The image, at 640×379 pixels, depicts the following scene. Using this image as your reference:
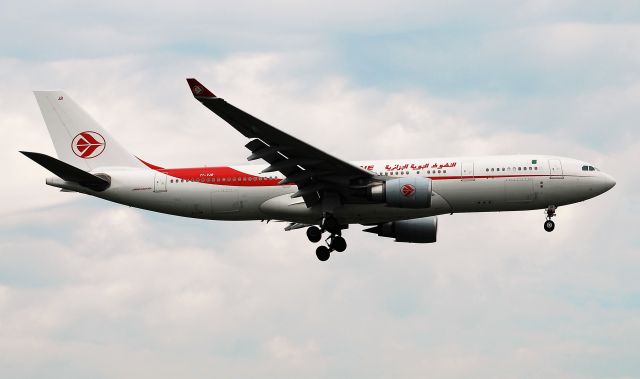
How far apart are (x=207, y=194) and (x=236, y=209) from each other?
1.52 metres

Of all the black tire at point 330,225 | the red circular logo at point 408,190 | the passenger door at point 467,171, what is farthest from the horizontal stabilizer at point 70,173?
the passenger door at point 467,171

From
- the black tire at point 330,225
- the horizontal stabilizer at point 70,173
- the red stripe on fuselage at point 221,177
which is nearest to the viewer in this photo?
the horizontal stabilizer at point 70,173

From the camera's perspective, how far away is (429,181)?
46.1 metres

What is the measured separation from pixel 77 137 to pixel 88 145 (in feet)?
2.67

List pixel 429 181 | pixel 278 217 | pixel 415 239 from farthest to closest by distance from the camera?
pixel 415 239 < pixel 278 217 < pixel 429 181

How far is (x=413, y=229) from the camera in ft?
173

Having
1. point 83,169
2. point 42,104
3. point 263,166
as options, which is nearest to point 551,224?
point 263,166

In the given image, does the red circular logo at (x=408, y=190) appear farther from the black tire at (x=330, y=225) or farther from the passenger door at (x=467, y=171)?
the black tire at (x=330, y=225)

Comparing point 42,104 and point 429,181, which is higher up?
point 42,104

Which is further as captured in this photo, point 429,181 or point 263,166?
point 263,166

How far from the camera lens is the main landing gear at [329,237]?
48.7 m

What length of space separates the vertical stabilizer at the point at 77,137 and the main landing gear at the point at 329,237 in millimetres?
9069

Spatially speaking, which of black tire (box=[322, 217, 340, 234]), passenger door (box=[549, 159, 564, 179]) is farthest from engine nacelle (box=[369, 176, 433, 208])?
passenger door (box=[549, 159, 564, 179])

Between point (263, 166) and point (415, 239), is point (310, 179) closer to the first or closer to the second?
point (263, 166)
